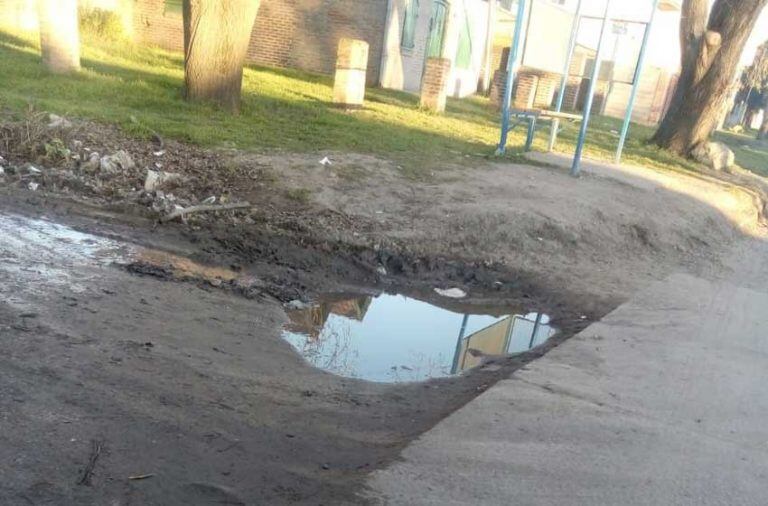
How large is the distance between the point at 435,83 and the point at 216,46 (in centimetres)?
681

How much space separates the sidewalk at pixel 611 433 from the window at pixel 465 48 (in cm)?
2047

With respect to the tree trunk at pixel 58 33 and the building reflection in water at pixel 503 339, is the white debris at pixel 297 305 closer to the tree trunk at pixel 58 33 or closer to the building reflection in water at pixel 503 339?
the building reflection in water at pixel 503 339

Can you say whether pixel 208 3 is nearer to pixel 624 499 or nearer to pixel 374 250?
pixel 374 250

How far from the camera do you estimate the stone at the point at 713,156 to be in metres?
15.7

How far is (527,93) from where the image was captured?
59.7 feet

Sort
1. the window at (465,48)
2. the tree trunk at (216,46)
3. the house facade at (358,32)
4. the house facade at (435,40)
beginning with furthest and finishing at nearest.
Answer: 1. the window at (465,48)
2. the house facade at (435,40)
3. the house facade at (358,32)
4. the tree trunk at (216,46)

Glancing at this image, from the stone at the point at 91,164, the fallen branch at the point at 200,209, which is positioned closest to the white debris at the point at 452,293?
the fallen branch at the point at 200,209

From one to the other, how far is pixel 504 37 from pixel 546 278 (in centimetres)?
2509

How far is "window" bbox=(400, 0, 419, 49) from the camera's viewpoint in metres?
19.5

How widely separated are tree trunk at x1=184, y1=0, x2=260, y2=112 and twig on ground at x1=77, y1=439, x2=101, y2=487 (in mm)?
8675

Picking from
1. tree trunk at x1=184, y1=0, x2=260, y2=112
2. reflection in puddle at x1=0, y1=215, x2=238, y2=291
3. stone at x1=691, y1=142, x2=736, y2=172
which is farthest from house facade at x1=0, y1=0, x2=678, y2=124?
reflection in puddle at x1=0, y1=215, x2=238, y2=291

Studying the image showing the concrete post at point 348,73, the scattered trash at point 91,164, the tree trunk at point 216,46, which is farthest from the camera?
the concrete post at point 348,73

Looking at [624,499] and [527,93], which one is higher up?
[527,93]

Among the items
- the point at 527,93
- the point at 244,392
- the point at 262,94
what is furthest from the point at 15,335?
the point at 527,93
